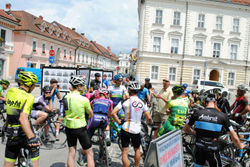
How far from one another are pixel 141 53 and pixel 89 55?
35504mm

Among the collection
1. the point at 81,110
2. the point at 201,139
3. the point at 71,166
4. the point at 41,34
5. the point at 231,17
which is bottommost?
the point at 71,166

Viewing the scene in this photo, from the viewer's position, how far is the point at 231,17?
93.1 ft

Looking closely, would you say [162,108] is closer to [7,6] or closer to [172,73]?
[172,73]

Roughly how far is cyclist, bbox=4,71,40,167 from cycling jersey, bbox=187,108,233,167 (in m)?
2.69

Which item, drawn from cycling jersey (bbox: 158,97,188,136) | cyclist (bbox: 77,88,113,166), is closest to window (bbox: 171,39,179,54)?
cycling jersey (bbox: 158,97,188,136)

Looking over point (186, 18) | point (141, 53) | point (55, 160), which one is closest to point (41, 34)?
point (141, 53)

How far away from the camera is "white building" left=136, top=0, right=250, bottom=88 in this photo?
2758cm

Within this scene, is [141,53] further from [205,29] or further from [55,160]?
[55,160]

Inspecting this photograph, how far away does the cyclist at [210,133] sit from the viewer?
129 inches

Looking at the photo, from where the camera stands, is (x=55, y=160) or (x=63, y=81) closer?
(x=55, y=160)

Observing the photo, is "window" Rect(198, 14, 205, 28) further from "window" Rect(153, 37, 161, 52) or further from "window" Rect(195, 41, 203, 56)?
"window" Rect(153, 37, 161, 52)

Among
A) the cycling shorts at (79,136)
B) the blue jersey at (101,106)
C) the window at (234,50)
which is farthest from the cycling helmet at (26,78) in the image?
the window at (234,50)

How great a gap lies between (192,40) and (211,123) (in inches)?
1071

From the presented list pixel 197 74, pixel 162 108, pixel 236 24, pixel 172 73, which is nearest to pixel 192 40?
pixel 197 74
